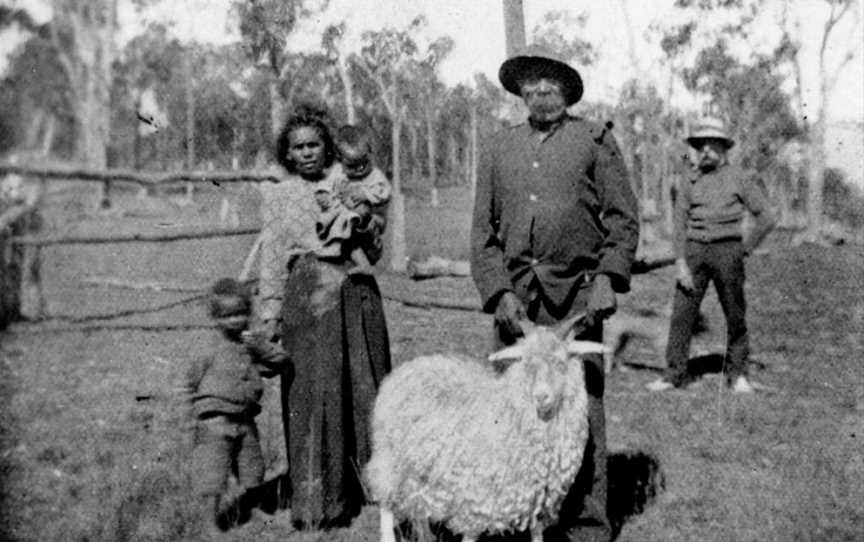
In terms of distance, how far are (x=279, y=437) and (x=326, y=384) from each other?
1675 mm

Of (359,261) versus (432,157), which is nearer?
(359,261)

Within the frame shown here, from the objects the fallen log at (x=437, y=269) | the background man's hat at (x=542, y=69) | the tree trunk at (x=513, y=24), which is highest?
the tree trunk at (x=513, y=24)

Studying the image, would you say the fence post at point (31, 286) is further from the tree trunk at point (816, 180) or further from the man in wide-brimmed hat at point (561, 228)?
the tree trunk at point (816, 180)

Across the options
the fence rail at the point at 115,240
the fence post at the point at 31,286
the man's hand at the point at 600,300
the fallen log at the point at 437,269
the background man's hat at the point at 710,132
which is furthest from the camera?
the fence post at the point at 31,286

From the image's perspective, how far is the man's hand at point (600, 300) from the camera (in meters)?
4.18

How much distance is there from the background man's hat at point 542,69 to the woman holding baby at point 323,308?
3.26 feet

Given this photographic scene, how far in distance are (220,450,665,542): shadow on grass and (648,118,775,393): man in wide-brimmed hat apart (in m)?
2.66

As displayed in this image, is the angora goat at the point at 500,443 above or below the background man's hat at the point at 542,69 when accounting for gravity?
below

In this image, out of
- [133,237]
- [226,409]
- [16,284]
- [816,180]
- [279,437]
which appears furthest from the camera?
[816,180]

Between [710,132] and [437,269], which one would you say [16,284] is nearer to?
[437,269]

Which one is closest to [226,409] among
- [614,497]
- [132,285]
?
[614,497]

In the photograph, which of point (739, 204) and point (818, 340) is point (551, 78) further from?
point (818, 340)

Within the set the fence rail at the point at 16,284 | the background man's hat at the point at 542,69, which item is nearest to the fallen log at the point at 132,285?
the fence rail at the point at 16,284

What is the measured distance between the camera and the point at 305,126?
4.96 metres
